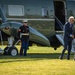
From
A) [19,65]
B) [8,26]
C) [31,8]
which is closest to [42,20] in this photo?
[31,8]

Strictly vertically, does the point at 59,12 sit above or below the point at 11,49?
above

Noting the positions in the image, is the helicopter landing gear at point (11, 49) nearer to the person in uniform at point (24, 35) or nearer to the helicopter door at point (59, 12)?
the person in uniform at point (24, 35)

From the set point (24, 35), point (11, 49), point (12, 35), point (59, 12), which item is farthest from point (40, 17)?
point (11, 49)

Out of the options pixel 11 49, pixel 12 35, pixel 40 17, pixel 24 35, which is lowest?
pixel 11 49

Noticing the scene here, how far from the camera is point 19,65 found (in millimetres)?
15328

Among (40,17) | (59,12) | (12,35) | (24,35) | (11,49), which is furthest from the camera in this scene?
(59,12)

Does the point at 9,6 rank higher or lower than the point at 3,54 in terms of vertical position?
higher

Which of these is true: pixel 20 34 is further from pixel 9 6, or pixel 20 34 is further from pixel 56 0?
pixel 56 0

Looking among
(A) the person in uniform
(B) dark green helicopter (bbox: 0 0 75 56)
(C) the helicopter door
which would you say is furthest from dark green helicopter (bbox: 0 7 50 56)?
(C) the helicopter door

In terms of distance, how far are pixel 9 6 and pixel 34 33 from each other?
2084 mm

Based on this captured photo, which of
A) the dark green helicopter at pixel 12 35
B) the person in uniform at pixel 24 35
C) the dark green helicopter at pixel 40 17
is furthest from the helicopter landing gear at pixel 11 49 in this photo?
the person in uniform at pixel 24 35

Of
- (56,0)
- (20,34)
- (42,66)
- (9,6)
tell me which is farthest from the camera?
(56,0)

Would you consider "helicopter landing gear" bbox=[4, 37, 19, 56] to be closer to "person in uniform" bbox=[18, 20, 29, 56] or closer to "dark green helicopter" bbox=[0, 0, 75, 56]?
"dark green helicopter" bbox=[0, 0, 75, 56]

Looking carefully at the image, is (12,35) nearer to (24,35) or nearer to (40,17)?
(24,35)
